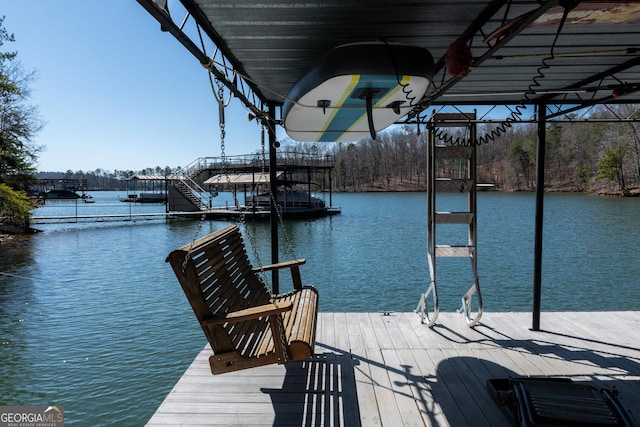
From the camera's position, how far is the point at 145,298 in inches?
390

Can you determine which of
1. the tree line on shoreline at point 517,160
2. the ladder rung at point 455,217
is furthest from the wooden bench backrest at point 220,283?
the tree line on shoreline at point 517,160

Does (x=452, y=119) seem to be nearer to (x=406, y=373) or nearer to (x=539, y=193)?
(x=539, y=193)

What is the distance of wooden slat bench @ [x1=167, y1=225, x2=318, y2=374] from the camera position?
2.47 m

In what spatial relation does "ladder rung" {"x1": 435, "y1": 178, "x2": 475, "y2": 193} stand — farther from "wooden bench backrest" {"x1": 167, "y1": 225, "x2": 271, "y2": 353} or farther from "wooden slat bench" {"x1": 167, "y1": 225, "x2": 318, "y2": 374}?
"wooden bench backrest" {"x1": 167, "y1": 225, "x2": 271, "y2": 353}

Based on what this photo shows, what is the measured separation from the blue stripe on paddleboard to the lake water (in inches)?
54.5

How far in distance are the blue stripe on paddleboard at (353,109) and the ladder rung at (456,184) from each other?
1.33 meters

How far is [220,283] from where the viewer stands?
9.68 feet

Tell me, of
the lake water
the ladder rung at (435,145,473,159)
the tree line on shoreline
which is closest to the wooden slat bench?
the lake water

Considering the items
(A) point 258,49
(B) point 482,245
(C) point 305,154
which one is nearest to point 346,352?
(A) point 258,49

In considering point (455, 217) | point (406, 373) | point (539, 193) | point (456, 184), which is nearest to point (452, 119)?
point (456, 184)

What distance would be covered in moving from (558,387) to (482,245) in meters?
15.4

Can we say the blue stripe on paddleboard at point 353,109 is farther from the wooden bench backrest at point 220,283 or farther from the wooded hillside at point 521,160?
the wooded hillside at point 521,160

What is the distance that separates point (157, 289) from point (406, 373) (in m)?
9.14

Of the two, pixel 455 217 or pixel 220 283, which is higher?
pixel 455 217
